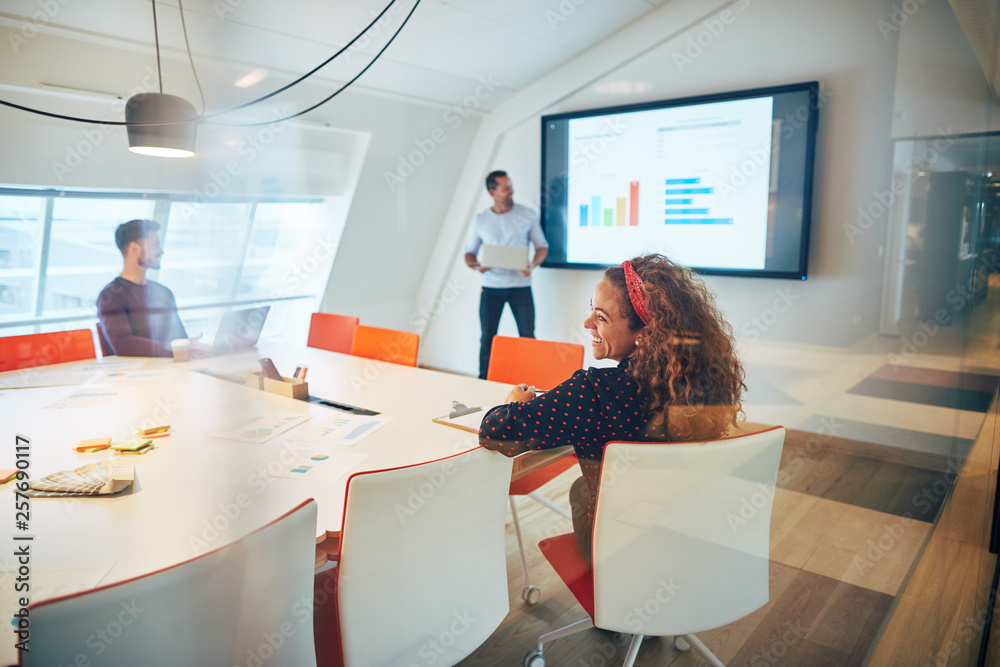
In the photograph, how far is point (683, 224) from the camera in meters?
3.78

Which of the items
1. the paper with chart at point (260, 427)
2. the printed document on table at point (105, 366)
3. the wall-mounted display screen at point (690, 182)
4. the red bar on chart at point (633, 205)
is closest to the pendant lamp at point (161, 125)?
the paper with chart at point (260, 427)

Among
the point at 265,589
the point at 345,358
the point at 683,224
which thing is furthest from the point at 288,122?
the point at 683,224

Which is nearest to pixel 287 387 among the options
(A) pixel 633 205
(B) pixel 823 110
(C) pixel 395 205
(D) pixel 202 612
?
(D) pixel 202 612

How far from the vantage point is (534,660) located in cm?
175

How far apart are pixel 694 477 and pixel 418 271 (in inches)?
170

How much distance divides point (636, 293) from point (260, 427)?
115 centimetres

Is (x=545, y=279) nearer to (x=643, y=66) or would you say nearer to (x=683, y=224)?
(x=683, y=224)

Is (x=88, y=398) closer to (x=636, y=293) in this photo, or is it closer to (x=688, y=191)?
(x=636, y=293)

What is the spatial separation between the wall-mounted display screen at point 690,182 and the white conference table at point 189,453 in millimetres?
2037

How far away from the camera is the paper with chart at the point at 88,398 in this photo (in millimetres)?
1973

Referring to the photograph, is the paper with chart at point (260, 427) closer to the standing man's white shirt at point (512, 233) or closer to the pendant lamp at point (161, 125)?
the pendant lamp at point (161, 125)

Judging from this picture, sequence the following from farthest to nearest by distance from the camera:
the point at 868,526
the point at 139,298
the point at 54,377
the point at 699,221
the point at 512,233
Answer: the point at 512,233 < the point at 699,221 < the point at 868,526 < the point at 54,377 < the point at 139,298

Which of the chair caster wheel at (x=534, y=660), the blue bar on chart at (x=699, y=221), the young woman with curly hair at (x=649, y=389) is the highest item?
the blue bar on chart at (x=699, y=221)

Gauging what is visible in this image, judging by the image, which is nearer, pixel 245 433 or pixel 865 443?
pixel 245 433
